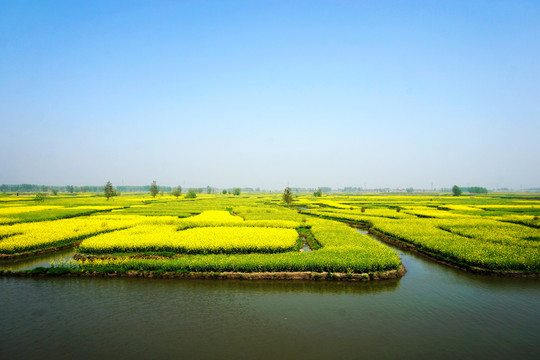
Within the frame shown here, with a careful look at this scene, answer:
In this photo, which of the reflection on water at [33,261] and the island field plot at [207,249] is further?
the reflection on water at [33,261]

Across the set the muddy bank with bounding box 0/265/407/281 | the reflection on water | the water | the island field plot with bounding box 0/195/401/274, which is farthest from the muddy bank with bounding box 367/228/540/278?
the reflection on water

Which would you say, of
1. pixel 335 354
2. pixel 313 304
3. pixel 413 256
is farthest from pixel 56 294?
pixel 413 256

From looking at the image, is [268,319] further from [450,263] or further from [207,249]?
[450,263]

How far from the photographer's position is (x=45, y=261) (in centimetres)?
1945

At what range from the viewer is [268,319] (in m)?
11.2

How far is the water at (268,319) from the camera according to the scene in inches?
361

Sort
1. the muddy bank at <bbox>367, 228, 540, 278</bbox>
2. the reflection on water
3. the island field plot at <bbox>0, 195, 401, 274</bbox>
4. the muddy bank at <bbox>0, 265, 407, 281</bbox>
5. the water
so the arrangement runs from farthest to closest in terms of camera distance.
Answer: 1. the reflection on water
2. the island field plot at <bbox>0, 195, 401, 274</bbox>
3. the muddy bank at <bbox>367, 228, 540, 278</bbox>
4. the muddy bank at <bbox>0, 265, 407, 281</bbox>
5. the water

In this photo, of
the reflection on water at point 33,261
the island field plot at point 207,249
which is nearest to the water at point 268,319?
the island field plot at point 207,249

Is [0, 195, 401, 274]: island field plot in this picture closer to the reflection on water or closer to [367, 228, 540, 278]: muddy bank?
the reflection on water

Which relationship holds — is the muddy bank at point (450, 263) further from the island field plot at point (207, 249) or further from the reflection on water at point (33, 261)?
the reflection on water at point (33, 261)

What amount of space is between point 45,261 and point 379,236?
102 ft

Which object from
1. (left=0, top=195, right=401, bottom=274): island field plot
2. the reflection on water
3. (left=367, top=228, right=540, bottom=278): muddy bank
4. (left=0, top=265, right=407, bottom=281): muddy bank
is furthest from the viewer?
the reflection on water

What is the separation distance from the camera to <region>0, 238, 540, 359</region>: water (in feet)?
30.1

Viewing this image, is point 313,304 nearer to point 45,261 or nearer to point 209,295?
point 209,295
